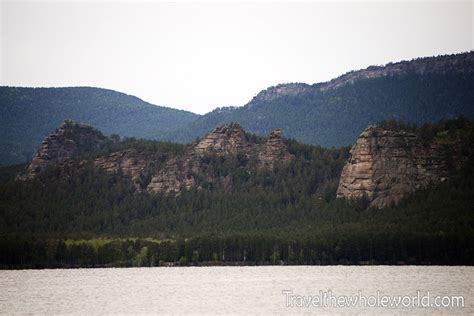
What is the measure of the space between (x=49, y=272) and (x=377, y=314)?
93037mm

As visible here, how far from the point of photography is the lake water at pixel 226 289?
113 meters

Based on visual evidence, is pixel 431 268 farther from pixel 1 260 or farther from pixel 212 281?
pixel 1 260

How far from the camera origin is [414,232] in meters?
186

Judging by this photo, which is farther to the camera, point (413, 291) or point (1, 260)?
point (1, 260)

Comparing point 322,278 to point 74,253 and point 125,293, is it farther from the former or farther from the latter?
point 74,253

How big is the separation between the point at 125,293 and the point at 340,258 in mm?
63682

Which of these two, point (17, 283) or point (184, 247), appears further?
point (184, 247)

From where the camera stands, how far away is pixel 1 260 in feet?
616

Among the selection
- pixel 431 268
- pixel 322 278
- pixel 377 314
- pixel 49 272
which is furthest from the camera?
pixel 49 272

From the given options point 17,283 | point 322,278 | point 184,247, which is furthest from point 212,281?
point 184,247

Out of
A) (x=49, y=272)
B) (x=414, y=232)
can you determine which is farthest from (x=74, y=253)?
(x=414, y=232)

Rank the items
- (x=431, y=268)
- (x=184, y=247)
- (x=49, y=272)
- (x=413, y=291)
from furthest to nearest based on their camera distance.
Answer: (x=184, y=247), (x=49, y=272), (x=431, y=268), (x=413, y=291)

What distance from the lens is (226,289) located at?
138 m

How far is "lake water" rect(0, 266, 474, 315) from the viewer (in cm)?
11275
